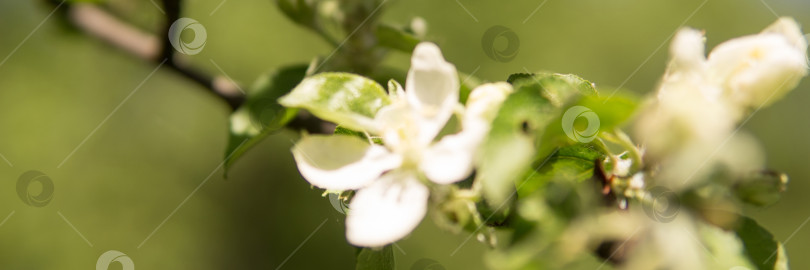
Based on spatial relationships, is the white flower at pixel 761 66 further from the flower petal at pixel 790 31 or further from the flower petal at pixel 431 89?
the flower petal at pixel 431 89

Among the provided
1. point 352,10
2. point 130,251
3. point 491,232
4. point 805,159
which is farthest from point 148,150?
point 805,159

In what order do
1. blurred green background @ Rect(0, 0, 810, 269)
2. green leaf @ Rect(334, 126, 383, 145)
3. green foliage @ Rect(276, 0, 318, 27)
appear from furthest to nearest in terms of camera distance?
Answer: 1. blurred green background @ Rect(0, 0, 810, 269)
2. green foliage @ Rect(276, 0, 318, 27)
3. green leaf @ Rect(334, 126, 383, 145)

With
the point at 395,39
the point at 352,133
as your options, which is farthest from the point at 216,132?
the point at 352,133

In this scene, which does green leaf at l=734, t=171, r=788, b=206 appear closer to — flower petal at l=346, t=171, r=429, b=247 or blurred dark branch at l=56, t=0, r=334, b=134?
flower petal at l=346, t=171, r=429, b=247

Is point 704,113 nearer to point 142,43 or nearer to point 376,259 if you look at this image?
point 376,259

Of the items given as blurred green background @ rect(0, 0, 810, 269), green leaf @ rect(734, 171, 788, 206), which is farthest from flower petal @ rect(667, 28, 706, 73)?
blurred green background @ rect(0, 0, 810, 269)

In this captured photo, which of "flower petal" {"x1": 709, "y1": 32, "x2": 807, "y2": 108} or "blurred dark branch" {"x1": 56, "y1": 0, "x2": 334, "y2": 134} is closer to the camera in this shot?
"flower petal" {"x1": 709, "y1": 32, "x2": 807, "y2": 108}
